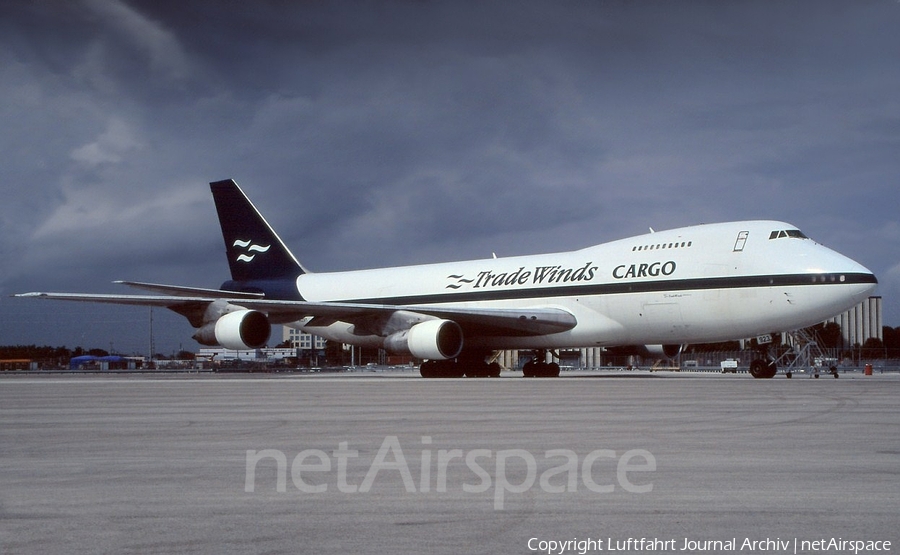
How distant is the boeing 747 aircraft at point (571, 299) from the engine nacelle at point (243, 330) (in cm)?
5

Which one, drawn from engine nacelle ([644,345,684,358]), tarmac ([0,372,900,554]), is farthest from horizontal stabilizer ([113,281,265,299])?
tarmac ([0,372,900,554])

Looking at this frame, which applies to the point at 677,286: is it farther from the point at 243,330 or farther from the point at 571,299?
the point at 243,330

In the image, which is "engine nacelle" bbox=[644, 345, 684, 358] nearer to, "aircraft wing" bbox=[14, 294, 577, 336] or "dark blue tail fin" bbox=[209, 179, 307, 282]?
"aircraft wing" bbox=[14, 294, 577, 336]

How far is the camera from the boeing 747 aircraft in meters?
25.1

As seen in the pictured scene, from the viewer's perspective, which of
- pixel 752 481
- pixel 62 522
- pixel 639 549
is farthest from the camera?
pixel 752 481

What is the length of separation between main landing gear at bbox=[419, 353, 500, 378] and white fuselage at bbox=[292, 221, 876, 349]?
959 millimetres

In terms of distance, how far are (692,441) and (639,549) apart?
14.1 feet

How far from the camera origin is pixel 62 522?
4617 millimetres

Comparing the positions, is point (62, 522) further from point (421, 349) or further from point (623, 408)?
point (421, 349)

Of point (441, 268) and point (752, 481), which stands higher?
point (441, 268)

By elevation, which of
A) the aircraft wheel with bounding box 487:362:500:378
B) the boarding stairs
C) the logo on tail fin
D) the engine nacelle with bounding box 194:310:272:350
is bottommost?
the aircraft wheel with bounding box 487:362:500:378

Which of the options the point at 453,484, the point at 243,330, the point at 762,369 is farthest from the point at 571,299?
the point at 453,484

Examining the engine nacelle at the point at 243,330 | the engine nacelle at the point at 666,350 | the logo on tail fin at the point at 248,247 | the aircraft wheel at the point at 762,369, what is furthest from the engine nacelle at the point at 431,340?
the logo on tail fin at the point at 248,247

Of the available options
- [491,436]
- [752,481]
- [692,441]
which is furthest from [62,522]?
[692,441]
